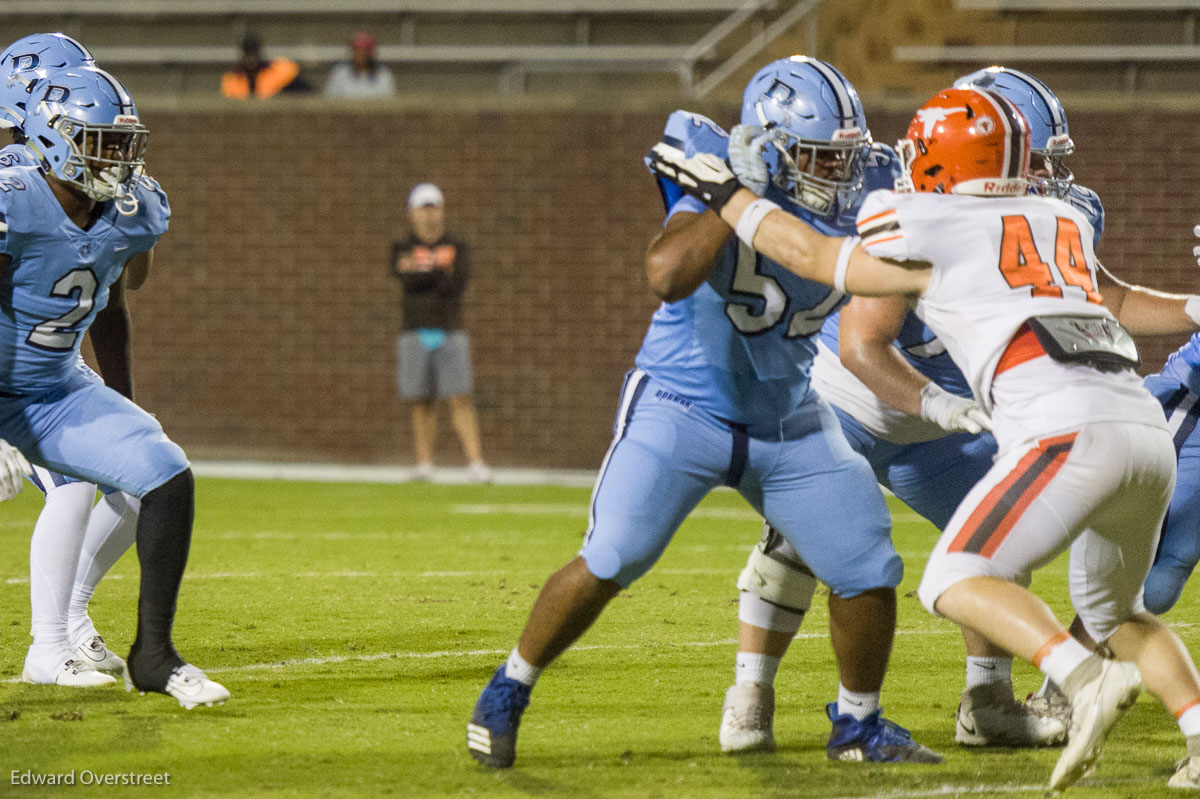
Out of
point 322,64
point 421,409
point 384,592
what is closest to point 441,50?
point 322,64

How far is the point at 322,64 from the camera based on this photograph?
13.4 meters

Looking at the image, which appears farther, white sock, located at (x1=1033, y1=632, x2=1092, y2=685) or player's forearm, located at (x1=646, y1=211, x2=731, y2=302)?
player's forearm, located at (x1=646, y1=211, x2=731, y2=302)

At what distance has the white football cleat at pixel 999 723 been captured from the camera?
3938 millimetres

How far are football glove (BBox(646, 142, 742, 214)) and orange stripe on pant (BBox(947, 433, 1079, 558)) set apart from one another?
88 cm

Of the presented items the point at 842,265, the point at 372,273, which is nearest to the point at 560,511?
the point at 372,273

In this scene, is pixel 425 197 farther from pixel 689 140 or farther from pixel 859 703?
pixel 859 703

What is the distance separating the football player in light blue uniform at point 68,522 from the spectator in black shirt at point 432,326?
6515mm

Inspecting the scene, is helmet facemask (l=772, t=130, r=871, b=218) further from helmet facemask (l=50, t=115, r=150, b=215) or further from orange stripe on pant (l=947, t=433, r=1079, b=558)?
helmet facemask (l=50, t=115, r=150, b=215)

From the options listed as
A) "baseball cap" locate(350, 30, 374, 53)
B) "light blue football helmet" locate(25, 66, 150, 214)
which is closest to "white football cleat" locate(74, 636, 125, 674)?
"light blue football helmet" locate(25, 66, 150, 214)

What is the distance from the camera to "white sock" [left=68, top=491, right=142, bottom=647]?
4562 mm

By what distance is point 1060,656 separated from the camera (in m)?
3.06

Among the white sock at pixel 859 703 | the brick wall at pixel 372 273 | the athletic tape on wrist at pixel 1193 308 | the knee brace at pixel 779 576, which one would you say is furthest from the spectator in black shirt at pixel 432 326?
the white sock at pixel 859 703

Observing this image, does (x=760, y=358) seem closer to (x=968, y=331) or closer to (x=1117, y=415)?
(x=968, y=331)

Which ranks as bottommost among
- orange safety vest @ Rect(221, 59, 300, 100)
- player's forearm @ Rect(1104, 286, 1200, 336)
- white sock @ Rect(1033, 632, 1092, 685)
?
white sock @ Rect(1033, 632, 1092, 685)
